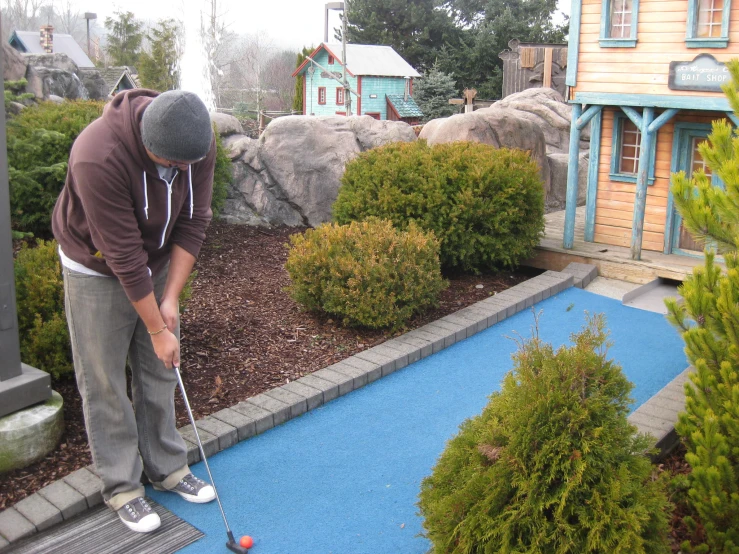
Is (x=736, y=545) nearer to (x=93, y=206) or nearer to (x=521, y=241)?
(x=93, y=206)

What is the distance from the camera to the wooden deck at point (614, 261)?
7.92m

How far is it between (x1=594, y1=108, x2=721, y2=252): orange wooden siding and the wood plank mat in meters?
6.74

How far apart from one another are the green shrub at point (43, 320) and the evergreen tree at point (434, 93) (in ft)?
→ 87.0

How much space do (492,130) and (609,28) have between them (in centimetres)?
272

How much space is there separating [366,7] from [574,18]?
26.6m

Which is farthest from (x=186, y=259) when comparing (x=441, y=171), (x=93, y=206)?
(x=441, y=171)

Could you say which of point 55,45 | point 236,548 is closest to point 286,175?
point 236,548

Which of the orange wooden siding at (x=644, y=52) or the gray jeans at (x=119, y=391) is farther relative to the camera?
the orange wooden siding at (x=644, y=52)

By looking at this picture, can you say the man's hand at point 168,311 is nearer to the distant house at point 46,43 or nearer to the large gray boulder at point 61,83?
the large gray boulder at point 61,83

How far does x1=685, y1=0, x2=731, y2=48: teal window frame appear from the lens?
23.5 ft

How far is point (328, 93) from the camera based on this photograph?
31.1 meters

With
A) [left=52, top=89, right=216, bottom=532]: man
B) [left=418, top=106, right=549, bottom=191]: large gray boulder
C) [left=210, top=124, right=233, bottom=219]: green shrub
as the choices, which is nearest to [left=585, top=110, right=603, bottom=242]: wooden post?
[left=418, top=106, right=549, bottom=191]: large gray boulder

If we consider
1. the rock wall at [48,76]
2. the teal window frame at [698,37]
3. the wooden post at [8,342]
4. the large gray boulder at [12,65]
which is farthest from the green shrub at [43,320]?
the teal window frame at [698,37]

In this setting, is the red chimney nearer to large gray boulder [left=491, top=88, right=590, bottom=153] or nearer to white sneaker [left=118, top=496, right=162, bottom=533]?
large gray boulder [left=491, top=88, right=590, bottom=153]
